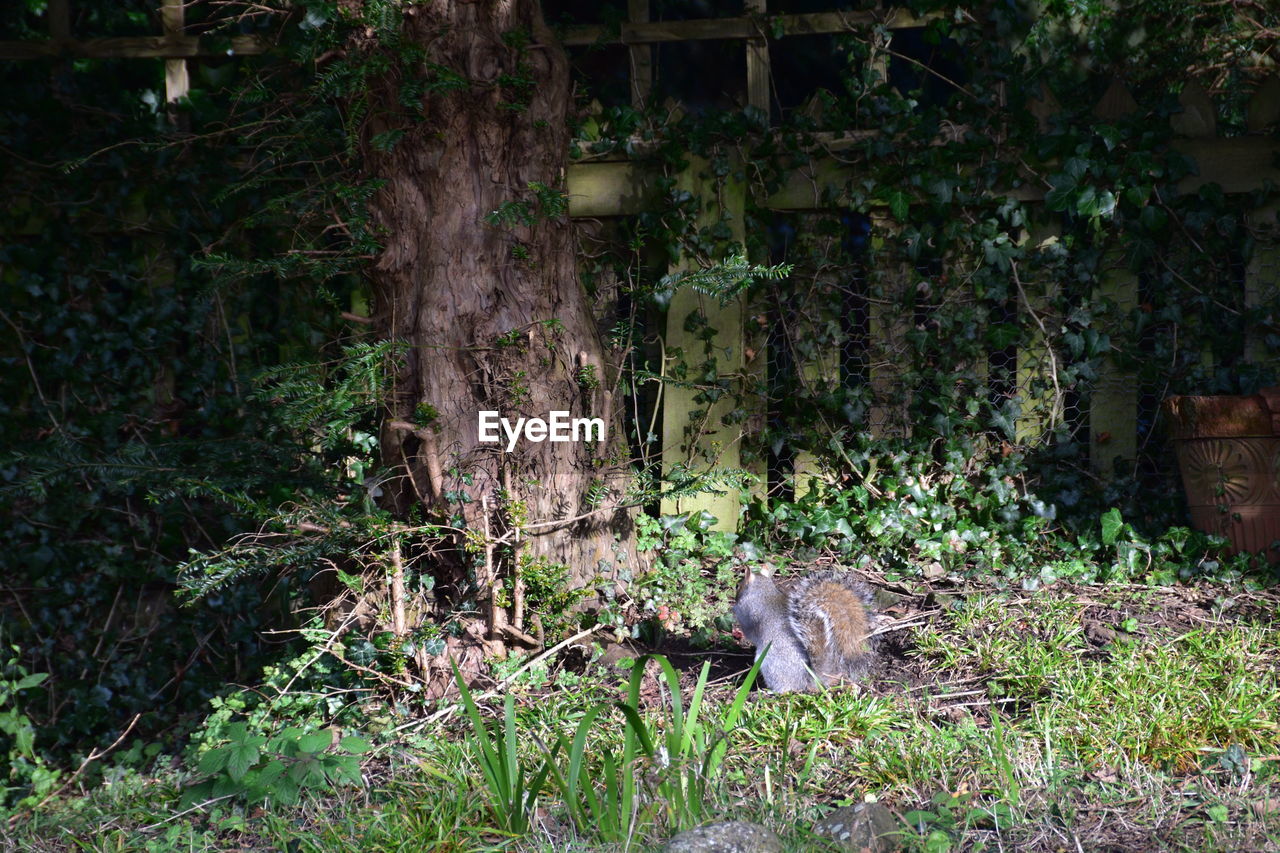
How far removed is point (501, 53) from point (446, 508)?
1508 millimetres

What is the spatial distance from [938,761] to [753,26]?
298cm

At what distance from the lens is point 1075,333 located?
166 inches

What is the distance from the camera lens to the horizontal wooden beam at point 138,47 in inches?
172

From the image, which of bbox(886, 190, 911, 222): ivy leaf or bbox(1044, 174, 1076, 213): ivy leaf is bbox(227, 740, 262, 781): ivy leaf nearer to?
bbox(886, 190, 911, 222): ivy leaf

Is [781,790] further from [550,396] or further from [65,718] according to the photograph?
[65,718]

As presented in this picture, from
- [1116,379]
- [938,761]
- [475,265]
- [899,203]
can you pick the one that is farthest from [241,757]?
[1116,379]

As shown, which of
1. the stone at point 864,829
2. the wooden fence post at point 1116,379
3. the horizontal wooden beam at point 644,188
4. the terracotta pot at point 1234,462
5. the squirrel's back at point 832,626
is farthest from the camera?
the horizontal wooden beam at point 644,188

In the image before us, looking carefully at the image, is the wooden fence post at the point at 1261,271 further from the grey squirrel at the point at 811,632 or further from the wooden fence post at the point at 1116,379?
the grey squirrel at the point at 811,632

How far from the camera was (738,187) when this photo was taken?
14.1 ft

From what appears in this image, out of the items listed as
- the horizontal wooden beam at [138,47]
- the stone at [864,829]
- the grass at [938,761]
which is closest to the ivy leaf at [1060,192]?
the grass at [938,761]

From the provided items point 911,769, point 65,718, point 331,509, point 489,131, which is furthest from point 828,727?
point 65,718

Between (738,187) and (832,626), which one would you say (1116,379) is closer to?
(738,187)

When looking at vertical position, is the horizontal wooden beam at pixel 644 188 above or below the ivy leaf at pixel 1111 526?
above

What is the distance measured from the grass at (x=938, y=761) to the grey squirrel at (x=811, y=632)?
0.09 metres
